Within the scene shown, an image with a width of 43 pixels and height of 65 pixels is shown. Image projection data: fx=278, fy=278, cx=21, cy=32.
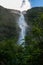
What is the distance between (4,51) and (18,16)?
40.2 feet

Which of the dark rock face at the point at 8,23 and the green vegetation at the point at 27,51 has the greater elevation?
the dark rock face at the point at 8,23

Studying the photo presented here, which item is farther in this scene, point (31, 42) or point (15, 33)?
point (15, 33)

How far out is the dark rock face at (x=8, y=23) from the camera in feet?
59.0

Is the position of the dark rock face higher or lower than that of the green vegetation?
higher

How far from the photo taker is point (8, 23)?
19.8m

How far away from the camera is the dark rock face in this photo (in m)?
18.0

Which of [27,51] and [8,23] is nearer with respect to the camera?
[27,51]

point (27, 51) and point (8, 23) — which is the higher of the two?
point (8, 23)

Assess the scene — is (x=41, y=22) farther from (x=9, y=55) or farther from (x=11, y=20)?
(x=11, y=20)

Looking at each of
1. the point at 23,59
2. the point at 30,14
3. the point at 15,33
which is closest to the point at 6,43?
the point at 23,59

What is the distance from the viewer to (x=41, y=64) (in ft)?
31.0

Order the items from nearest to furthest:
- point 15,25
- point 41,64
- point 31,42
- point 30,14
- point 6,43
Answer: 1. point 41,64
2. point 31,42
3. point 6,43
4. point 15,25
5. point 30,14

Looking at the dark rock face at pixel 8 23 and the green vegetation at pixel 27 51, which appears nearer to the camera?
the green vegetation at pixel 27 51

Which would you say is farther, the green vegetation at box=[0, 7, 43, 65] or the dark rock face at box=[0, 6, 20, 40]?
the dark rock face at box=[0, 6, 20, 40]
